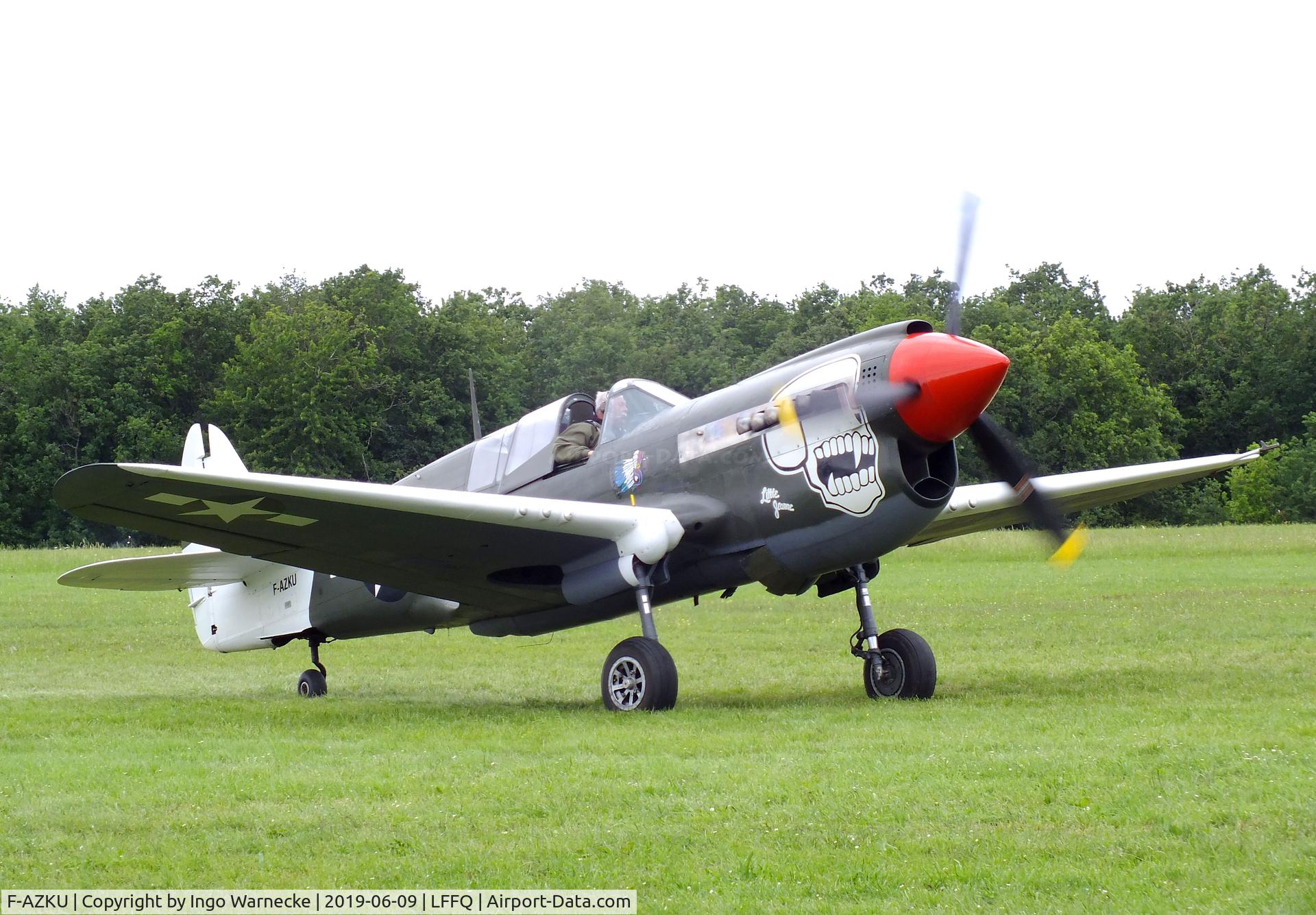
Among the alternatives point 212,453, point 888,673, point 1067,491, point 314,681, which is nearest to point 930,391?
point 888,673

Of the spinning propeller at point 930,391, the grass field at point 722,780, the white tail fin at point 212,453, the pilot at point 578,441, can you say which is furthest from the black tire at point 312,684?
the spinning propeller at point 930,391

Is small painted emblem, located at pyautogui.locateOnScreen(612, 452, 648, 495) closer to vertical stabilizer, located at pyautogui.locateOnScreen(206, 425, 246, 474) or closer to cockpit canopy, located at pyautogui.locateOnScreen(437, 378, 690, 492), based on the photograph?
cockpit canopy, located at pyautogui.locateOnScreen(437, 378, 690, 492)

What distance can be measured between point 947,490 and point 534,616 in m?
3.84

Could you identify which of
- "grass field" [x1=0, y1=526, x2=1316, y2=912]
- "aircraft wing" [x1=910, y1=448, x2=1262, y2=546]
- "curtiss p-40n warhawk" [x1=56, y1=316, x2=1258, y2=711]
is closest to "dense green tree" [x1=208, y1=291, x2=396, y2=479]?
"grass field" [x1=0, y1=526, x2=1316, y2=912]

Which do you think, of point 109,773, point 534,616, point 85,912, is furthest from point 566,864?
point 534,616

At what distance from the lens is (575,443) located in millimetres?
11141

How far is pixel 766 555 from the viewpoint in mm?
9789

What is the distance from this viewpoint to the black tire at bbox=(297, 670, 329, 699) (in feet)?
41.4

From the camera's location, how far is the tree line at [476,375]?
54.9 meters

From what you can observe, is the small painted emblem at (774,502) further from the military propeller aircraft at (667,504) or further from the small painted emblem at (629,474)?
the small painted emblem at (629,474)

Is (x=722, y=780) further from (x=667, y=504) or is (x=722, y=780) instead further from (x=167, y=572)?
(x=167, y=572)

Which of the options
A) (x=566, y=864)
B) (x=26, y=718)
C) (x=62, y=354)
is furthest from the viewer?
(x=62, y=354)

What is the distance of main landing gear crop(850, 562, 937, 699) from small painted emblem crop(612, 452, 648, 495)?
1.80 metres

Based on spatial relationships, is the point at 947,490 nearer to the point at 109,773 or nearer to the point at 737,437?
the point at 737,437
